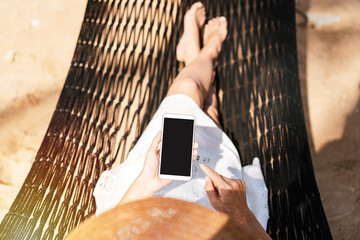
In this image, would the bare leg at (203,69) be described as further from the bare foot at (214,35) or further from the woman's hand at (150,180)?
the woman's hand at (150,180)

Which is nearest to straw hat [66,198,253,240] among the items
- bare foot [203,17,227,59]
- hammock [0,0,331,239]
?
hammock [0,0,331,239]

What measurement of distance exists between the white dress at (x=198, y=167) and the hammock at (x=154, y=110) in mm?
57

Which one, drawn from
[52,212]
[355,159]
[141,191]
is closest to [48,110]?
[52,212]

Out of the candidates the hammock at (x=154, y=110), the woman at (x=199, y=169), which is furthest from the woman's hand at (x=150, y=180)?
the hammock at (x=154, y=110)

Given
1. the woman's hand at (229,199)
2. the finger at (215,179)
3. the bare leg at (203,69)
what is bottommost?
the woman's hand at (229,199)

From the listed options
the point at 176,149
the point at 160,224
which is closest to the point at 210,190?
the point at 176,149

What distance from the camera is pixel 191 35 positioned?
1383 mm

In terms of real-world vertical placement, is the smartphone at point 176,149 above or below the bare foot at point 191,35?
below

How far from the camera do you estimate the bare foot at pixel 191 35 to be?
1.35 meters

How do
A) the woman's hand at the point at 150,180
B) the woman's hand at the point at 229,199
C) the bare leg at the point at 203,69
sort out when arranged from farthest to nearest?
the bare leg at the point at 203,69 → the woman's hand at the point at 150,180 → the woman's hand at the point at 229,199

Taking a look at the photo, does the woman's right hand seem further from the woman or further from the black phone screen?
the black phone screen

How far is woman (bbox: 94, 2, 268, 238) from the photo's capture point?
705 mm

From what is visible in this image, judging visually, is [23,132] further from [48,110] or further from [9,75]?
[9,75]

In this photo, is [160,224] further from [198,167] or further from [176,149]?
[198,167]
